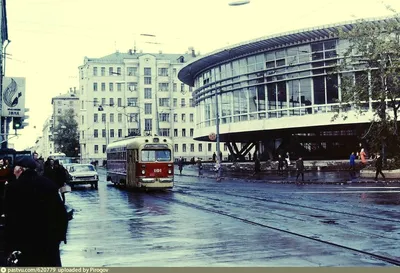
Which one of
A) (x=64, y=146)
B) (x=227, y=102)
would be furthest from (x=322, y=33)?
(x=64, y=146)

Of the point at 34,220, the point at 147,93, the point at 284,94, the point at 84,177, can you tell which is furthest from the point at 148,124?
the point at 34,220

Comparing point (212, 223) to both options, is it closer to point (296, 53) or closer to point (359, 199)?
point (359, 199)

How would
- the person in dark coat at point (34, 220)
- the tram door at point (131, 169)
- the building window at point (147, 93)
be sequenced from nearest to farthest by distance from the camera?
the person in dark coat at point (34, 220) → the tram door at point (131, 169) → the building window at point (147, 93)

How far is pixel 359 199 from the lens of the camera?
1962cm

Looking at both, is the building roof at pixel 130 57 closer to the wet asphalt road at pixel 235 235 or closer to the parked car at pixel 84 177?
the parked car at pixel 84 177

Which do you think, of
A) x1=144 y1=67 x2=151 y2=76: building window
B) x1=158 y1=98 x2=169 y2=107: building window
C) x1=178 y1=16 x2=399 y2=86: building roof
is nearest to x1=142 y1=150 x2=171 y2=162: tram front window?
x1=178 y1=16 x2=399 y2=86: building roof

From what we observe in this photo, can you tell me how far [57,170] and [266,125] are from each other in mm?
38859

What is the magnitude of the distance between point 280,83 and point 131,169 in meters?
29.1

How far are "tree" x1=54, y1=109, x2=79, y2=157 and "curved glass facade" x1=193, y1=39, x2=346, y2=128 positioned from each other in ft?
173

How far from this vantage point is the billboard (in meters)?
27.0

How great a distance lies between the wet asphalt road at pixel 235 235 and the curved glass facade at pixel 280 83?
33.1 metres

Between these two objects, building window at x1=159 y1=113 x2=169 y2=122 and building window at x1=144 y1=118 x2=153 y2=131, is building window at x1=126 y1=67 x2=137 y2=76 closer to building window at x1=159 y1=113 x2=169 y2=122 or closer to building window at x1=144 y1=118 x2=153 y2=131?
building window at x1=144 y1=118 x2=153 y2=131

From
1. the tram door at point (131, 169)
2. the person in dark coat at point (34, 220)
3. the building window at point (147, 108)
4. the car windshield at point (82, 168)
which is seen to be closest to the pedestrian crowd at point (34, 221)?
the person in dark coat at point (34, 220)

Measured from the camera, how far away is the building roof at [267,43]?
48.8 m
